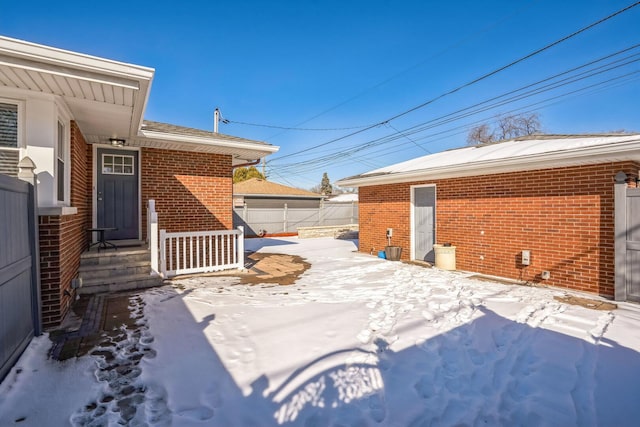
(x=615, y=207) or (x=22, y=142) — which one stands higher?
(x=22, y=142)

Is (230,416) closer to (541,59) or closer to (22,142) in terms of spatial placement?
(22,142)

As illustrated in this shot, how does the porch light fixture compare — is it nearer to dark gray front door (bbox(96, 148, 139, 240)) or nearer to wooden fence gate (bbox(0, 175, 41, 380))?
dark gray front door (bbox(96, 148, 139, 240))

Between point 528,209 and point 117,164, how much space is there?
29.3 feet

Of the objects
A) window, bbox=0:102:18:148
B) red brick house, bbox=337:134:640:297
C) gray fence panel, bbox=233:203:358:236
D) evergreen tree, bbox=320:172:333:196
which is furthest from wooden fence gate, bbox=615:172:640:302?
evergreen tree, bbox=320:172:333:196

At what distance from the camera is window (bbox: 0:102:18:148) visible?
152 inches

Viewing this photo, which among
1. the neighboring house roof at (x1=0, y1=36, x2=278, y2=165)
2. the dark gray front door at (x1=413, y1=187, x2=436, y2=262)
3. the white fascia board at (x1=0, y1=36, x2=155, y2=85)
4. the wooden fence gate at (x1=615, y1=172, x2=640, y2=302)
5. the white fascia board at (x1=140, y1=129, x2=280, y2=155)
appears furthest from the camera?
the dark gray front door at (x1=413, y1=187, x2=436, y2=262)

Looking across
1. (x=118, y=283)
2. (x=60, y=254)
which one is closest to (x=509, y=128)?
(x=118, y=283)

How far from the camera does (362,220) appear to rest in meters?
11.4

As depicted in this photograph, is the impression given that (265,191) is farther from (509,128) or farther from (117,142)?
(509,128)

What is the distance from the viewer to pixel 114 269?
221 inches

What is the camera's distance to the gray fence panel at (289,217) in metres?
18.5

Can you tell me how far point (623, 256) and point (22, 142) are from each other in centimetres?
889

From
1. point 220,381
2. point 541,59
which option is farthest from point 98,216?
point 541,59

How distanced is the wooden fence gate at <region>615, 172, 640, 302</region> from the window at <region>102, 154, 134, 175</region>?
937 cm
